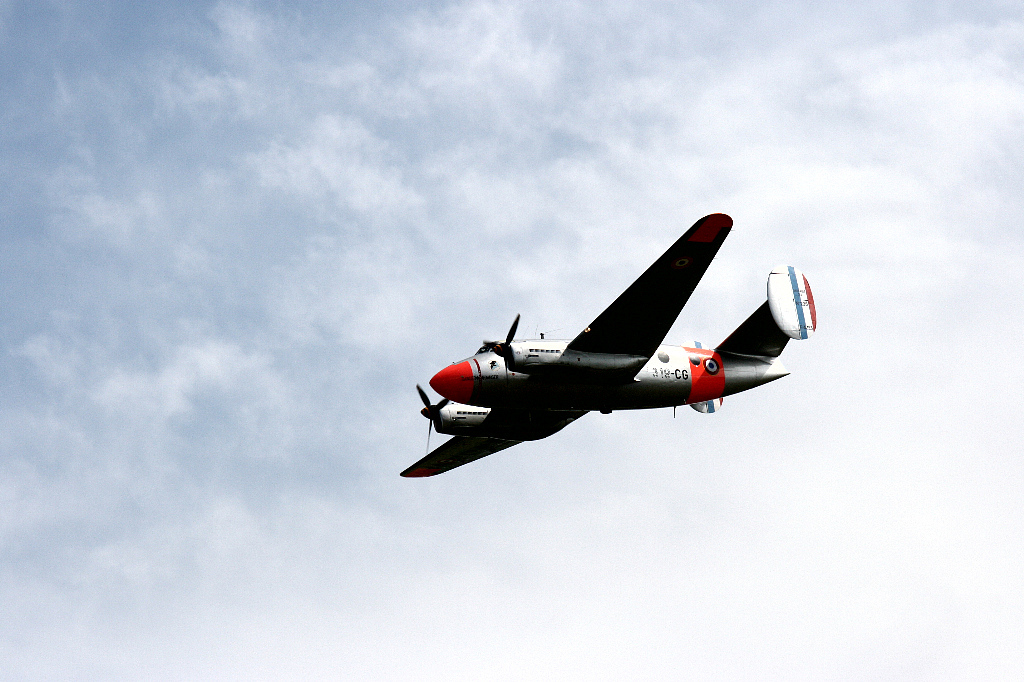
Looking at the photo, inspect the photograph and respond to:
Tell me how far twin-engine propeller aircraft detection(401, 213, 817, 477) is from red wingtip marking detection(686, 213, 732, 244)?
37mm

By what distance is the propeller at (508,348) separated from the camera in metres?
44.2

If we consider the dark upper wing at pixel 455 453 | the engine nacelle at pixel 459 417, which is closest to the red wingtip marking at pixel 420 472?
the dark upper wing at pixel 455 453

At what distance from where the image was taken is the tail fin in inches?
1918

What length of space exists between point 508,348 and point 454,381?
2545 mm

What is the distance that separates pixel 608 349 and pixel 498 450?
1190 cm

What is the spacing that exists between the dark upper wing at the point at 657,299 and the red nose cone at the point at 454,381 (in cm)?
439

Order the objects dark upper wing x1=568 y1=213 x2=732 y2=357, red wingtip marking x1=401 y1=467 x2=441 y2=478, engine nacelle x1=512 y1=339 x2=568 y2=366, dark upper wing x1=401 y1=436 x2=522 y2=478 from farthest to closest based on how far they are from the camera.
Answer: red wingtip marking x1=401 y1=467 x2=441 y2=478, dark upper wing x1=401 y1=436 x2=522 y2=478, engine nacelle x1=512 y1=339 x2=568 y2=366, dark upper wing x1=568 y1=213 x2=732 y2=357

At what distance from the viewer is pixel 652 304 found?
4356 cm

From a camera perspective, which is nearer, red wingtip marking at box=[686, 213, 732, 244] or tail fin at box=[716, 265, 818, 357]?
red wingtip marking at box=[686, 213, 732, 244]

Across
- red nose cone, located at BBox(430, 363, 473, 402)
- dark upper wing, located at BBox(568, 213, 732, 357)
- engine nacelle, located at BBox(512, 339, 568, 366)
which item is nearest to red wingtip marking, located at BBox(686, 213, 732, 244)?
dark upper wing, located at BBox(568, 213, 732, 357)

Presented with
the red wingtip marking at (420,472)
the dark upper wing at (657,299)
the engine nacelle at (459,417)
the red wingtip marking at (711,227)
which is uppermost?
the red wingtip marking at (711,227)

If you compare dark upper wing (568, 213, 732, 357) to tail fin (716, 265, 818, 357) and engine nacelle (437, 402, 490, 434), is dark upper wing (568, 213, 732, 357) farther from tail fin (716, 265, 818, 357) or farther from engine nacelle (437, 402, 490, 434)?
engine nacelle (437, 402, 490, 434)

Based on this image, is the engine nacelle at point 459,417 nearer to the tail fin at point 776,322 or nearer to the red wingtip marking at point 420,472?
the red wingtip marking at point 420,472

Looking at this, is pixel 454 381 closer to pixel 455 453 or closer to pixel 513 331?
pixel 513 331
